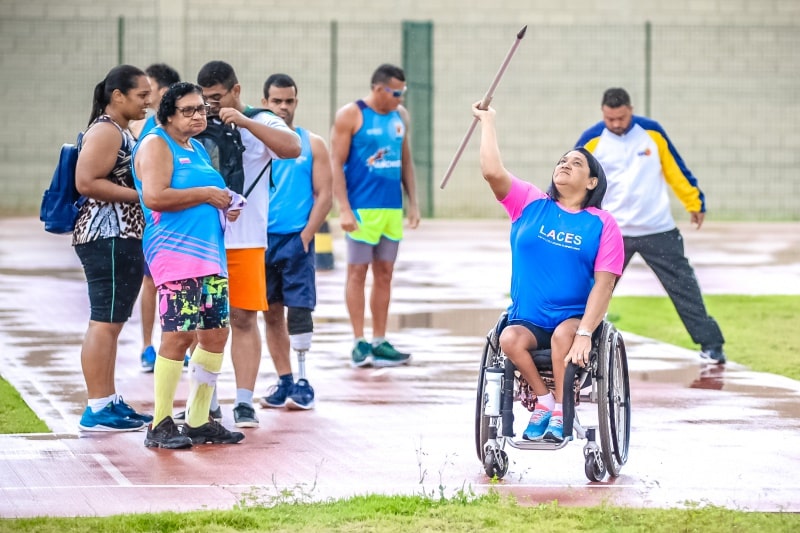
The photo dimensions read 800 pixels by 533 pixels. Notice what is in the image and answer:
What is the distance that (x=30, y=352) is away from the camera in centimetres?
1198

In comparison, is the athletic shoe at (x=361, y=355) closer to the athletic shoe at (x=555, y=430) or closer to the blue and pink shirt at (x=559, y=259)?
the blue and pink shirt at (x=559, y=259)

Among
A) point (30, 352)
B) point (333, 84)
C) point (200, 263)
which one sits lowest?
point (30, 352)

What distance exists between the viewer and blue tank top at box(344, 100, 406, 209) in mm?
11961

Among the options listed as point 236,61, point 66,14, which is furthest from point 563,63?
point 66,14

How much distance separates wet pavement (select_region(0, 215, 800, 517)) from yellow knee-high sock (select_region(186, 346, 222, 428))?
0.25m

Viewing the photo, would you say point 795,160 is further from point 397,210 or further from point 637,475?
point 637,475

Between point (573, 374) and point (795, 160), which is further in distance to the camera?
point (795, 160)

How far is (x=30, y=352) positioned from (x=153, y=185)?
4.26 metres

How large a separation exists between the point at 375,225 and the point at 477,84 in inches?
587

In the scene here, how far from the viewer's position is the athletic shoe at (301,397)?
967 centimetres

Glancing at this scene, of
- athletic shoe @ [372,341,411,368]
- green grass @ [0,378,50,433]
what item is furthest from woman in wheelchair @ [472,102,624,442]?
athletic shoe @ [372,341,411,368]

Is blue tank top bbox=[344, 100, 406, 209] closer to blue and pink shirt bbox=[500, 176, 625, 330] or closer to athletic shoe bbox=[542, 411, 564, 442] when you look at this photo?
blue and pink shirt bbox=[500, 176, 625, 330]

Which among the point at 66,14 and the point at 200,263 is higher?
the point at 66,14

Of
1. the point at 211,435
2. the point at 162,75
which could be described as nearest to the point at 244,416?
the point at 211,435
